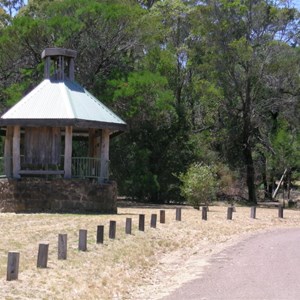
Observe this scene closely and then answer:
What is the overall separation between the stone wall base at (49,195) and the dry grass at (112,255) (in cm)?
110

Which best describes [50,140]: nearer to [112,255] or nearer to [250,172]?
[112,255]

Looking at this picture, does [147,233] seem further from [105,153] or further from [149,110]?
[149,110]

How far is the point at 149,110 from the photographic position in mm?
35531

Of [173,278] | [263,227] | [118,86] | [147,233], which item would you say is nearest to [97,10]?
[118,86]

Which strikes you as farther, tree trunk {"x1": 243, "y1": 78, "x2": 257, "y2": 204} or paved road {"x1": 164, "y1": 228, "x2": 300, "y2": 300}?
tree trunk {"x1": 243, "y1": 78, "x2": 257, "y2": 204}

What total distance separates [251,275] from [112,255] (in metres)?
3.36

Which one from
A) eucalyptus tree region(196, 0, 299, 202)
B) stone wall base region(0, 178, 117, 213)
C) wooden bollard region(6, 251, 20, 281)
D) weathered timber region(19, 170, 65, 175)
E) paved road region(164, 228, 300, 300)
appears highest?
eucalyptus tree region(196, 0, 299, 202)

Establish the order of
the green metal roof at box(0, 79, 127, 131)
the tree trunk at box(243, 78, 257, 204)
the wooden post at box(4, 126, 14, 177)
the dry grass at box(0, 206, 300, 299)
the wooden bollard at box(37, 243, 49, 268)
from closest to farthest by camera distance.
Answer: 1. the dry grass at box(0, 206, 300, 299)
2. the wooden bollard at box(37, 243, 49, 268)
3. the green metal roof at box(0, 79, 127, 131)
4. the wooden post at box(4, 126, 14, 177)
5. the tree trunk at box(243, 78, 257, 204)

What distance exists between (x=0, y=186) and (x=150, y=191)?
13671mm

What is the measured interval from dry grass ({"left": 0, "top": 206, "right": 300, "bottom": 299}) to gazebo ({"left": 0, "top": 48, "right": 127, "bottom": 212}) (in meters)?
1.96

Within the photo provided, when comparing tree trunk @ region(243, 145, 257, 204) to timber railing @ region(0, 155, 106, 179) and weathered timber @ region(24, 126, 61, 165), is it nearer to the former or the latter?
timber railing @ region(0, 155, 106, 179)

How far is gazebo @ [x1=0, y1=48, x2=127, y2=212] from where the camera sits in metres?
24.4

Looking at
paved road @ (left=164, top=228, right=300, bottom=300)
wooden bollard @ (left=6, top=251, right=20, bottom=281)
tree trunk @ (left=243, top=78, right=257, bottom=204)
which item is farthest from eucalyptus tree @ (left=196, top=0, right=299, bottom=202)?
wooden bollard @ (left=6, top=251, right=20, bottom=281)

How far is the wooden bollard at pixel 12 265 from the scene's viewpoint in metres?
10.4
